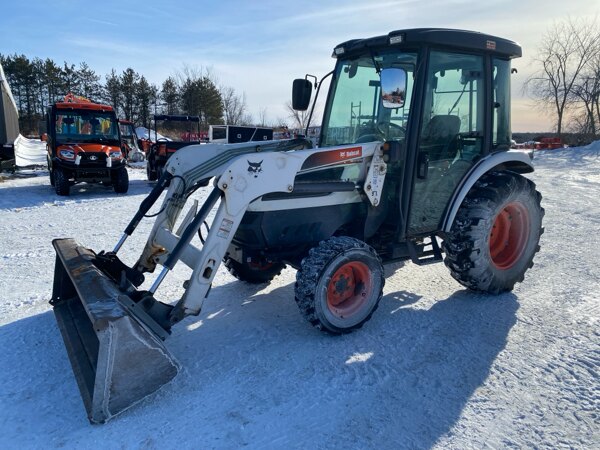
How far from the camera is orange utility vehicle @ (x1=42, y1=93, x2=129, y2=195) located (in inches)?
422

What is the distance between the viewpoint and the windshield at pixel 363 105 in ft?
12.9

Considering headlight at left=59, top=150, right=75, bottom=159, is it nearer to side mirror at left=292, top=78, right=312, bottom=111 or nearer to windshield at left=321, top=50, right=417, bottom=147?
side mirror at left=292, top=78, right=312, bottom=111

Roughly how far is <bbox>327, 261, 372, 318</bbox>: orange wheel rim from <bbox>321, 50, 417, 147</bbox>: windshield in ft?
3.99

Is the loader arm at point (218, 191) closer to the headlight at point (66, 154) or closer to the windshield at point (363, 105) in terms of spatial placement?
the windshield at point (363, 105)

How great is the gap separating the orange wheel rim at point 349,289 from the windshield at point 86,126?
32.7 feet

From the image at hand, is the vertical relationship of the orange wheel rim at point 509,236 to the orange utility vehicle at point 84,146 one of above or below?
below

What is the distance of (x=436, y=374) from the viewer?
10.2 ft

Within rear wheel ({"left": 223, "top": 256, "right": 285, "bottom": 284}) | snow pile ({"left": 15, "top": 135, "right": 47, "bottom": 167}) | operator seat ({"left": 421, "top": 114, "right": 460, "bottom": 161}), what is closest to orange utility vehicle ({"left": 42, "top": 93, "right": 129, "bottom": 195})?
snow pile ({"left": 15, "top": 135, "right": 47, "bottom": 167})

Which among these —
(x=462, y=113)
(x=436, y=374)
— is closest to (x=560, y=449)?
(x=436, y=374)

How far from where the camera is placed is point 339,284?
3645mm

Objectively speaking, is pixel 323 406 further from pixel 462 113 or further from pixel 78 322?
pixel 462 113

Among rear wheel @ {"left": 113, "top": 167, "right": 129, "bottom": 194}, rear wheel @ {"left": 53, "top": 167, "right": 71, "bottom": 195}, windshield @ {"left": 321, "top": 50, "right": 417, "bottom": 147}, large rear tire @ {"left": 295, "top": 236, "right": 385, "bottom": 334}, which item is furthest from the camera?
rear wheel @ {"left": 113, "top": 167, "right": 129, "bottom": 194}

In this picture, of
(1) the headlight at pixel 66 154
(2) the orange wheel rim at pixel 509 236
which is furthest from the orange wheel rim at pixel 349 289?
(1) the headlight at pixel 66 154

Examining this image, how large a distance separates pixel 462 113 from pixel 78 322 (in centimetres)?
371
